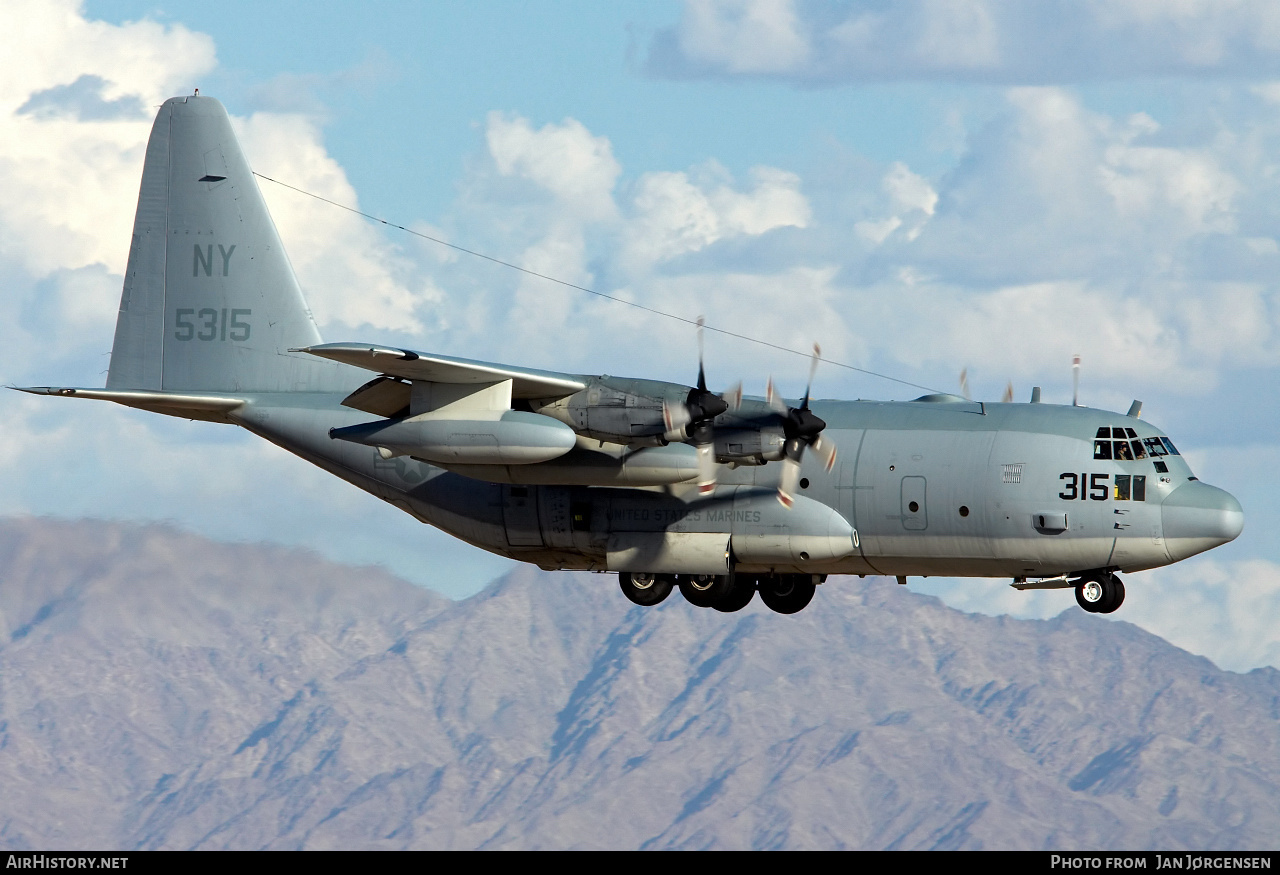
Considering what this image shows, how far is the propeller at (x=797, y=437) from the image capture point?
31.6 metres

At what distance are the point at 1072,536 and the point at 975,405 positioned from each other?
3.16 meters

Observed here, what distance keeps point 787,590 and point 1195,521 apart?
7.97 metres

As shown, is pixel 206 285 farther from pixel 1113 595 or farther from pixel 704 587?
pixel 1113 595

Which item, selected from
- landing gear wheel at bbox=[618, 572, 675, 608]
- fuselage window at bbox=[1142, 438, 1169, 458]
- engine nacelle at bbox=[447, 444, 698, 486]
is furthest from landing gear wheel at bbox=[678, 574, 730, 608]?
fuselage window at bbox=[1142, 438, 1169, 458]

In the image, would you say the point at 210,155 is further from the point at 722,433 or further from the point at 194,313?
the point at 722,433

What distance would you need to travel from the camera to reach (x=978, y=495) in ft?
107

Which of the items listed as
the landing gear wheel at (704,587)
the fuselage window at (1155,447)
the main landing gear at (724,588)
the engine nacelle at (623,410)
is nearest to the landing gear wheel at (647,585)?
the main landing gear at (724,588)

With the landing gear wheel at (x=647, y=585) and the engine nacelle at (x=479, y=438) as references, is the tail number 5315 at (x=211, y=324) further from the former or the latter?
the landing gear wheel at (x=647, y=585)

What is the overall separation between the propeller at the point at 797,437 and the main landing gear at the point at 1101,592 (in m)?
4.71

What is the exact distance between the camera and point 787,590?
3662cm

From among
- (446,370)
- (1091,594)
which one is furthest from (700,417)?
(1091,594)

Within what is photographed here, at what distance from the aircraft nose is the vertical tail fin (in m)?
15.1
